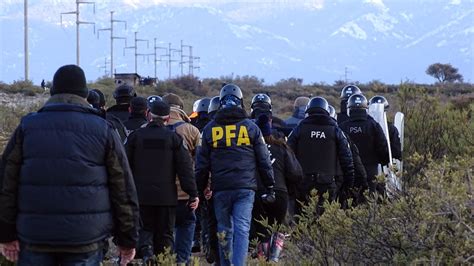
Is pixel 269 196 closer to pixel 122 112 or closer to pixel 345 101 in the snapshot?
pixel 122 112

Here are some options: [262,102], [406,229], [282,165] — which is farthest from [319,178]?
[406,229]

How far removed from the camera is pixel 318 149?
400 inches

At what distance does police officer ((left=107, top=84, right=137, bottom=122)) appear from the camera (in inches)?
415

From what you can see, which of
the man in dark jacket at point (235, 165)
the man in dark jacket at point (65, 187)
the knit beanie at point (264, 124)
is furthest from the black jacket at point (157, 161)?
the man in dark jacket at point (65, 187)

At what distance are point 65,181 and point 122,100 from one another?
5.39 meters

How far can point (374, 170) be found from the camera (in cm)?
1157

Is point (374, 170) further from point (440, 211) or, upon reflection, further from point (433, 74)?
point (433, 74)

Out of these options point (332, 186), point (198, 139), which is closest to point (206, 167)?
point (198, 139)

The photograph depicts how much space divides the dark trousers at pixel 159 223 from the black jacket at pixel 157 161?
0.11 m

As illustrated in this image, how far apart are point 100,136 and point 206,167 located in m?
3.44

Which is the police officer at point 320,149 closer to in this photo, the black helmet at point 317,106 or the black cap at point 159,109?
the black helmet at point 317,106

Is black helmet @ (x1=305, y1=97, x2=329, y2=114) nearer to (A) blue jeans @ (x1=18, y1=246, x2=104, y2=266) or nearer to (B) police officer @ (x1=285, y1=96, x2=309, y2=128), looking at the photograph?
(B) police officer @ (x1=285, y1=96, x2=309, y2=128)

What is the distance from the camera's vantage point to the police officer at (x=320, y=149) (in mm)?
10102

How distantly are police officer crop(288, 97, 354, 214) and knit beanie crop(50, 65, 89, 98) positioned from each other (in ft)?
15.7
